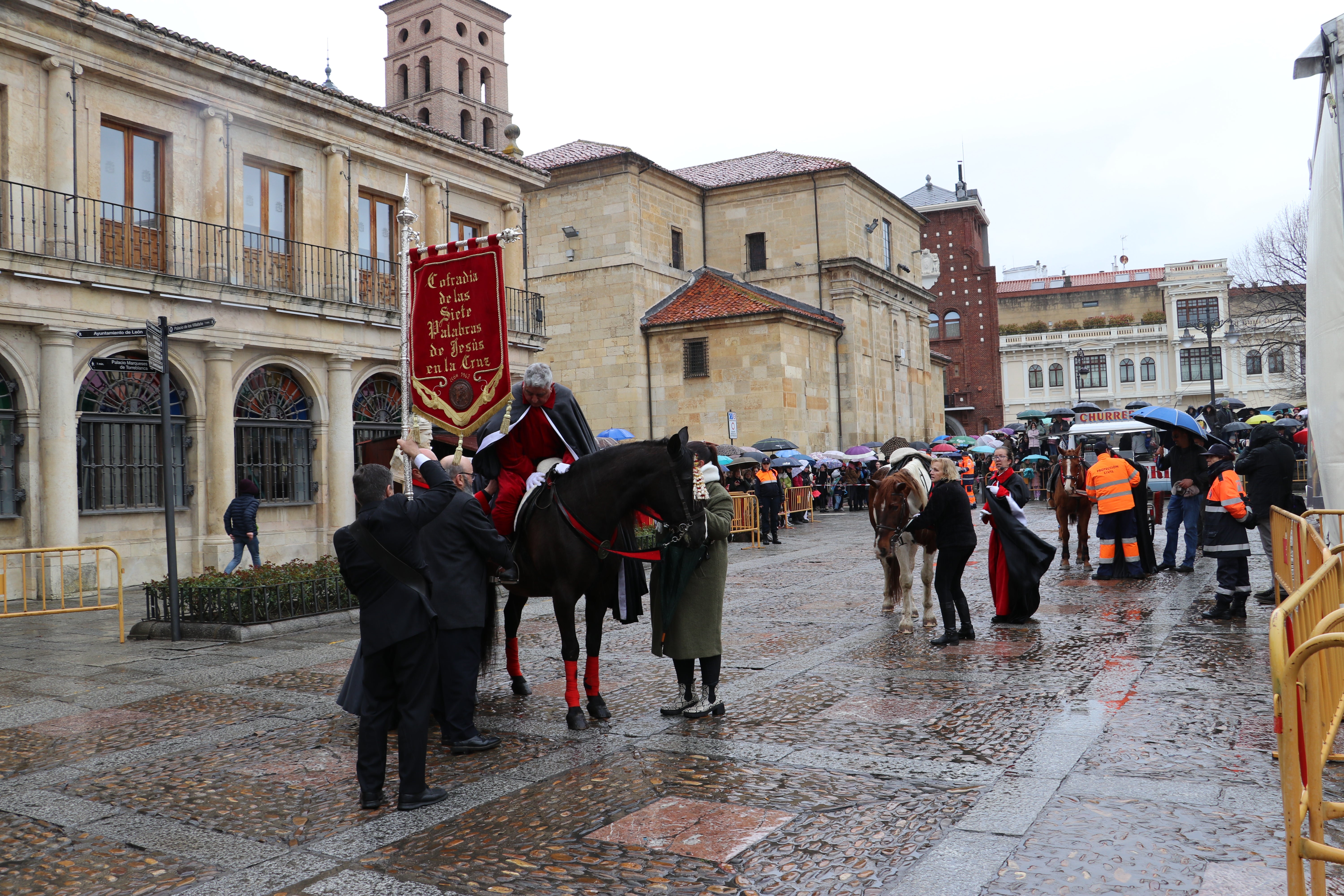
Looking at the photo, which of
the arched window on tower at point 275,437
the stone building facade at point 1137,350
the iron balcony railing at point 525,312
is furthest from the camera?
the stone building facade at point 1137,350

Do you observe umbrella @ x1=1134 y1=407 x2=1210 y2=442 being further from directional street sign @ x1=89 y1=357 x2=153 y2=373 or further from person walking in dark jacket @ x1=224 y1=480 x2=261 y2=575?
directional street sign @ x1=89 y1=357 x2=153 y2=373

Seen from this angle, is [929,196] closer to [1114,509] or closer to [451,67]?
[451,67]

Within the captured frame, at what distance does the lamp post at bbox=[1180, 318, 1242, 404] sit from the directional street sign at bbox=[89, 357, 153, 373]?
38.9 meters

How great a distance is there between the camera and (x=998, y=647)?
9.17m

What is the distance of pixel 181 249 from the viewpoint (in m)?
16.6

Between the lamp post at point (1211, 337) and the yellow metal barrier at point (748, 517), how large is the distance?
2810cm

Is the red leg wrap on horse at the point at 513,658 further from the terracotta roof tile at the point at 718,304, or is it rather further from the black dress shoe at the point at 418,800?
the terracotta roof tile at the point at 718,304

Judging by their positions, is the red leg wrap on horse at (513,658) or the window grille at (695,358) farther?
the window grille at (695,358)

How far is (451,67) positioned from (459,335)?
32177 mm

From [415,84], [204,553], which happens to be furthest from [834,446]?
[204,553]

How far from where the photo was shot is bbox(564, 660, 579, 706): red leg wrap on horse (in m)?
6.71

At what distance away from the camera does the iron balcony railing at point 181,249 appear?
1456 centimetres

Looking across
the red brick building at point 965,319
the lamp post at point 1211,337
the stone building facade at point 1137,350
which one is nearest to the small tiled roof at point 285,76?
the lamp post at point 1211,337

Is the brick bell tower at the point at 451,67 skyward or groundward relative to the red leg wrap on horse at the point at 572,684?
skyward
